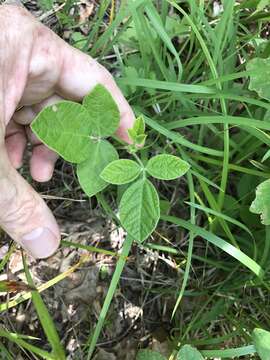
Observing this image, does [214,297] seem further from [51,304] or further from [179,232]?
[51,304]

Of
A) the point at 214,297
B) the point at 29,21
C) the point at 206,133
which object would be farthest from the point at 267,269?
the point at 29,21

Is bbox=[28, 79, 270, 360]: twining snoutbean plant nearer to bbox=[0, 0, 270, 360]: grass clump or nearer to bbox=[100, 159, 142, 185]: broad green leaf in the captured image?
bbox=[100, 159, 142, 185]: broad green leaf

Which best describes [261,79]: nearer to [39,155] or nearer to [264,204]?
[264,204]

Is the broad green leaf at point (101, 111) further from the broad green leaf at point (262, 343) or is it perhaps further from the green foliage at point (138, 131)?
the broad green leaf at point (262, 343)

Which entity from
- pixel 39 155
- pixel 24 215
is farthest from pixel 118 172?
pixel 39 155

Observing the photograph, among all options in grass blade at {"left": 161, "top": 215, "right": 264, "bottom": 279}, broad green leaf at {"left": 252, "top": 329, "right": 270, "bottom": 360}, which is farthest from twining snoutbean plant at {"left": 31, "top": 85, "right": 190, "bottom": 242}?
broad green leaf at {"left": 252, "top": 329, "right": 270, "bottom": 360}
